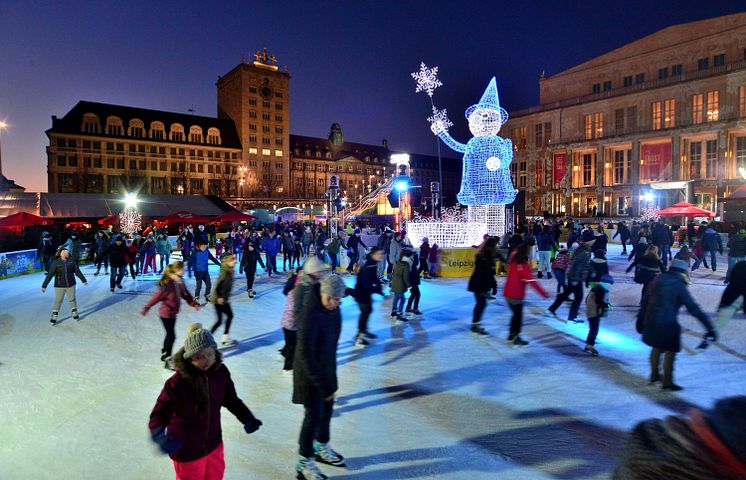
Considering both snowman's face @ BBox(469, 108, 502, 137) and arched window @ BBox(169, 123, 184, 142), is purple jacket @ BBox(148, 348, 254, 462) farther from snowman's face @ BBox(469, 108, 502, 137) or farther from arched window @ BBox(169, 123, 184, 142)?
arched window @ BBox(169, 123, 184, 142)

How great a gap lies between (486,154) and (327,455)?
12340 millimetres

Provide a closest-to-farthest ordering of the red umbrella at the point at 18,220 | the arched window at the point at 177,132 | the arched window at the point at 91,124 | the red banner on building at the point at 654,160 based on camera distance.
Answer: the red umbrella at the point at 18,220
the red banner on building at the point at 654,160
the arched window at the point at 91,124
the arched window at the point at 177,132

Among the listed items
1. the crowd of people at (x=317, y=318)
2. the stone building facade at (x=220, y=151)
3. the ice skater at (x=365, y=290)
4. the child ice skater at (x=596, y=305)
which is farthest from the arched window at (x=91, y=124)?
the child ice skater at (x=596, y=305)

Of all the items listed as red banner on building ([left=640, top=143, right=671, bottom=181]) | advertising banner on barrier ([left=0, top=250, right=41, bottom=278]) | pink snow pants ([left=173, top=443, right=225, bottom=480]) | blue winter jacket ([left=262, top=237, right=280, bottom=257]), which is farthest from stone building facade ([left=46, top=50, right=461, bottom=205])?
pink snow pants ([left=173, top=443, right=225, bottom=480])

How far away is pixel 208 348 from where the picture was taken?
8.59 ft

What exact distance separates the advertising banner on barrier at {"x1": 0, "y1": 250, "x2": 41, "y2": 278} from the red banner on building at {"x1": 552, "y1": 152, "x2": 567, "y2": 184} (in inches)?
1635

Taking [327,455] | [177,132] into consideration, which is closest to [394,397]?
[327,455]

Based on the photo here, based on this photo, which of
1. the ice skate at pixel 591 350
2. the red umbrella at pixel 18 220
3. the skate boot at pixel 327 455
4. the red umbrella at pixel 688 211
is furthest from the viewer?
the red umbrella at pixel 688 211

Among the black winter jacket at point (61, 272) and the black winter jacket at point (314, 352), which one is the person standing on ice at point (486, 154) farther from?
the black winter jacket at point (314, 352)

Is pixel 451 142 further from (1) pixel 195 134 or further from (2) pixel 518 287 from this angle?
(1) pixel 195 134

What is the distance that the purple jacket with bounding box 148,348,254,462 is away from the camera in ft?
8.25

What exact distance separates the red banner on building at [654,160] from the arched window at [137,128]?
5733 centimetres

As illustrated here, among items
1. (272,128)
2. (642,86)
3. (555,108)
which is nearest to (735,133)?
(642,86)

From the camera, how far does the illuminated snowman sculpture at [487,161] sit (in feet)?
47.1
